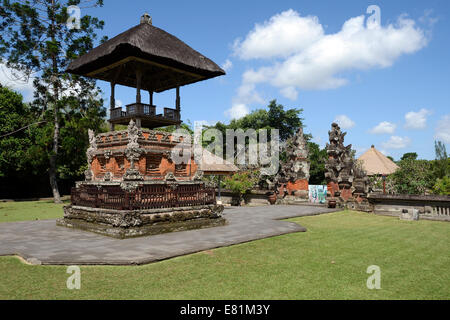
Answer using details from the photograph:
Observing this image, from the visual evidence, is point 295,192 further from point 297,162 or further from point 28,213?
point 28,213

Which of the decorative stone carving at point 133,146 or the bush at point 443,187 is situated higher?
the decorative stone carving at point 133,146

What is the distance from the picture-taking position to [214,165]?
19531mm

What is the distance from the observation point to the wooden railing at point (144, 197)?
408 inches

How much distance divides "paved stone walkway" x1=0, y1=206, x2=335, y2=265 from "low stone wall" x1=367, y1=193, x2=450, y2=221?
7401 mm

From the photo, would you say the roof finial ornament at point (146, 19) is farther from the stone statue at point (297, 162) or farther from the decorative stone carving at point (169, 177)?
the stone statue at point (297, 162)

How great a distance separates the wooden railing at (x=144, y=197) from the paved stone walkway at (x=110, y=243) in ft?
3.59

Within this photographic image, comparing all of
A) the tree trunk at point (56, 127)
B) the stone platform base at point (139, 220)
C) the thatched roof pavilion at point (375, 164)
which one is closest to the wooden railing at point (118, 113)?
the stone platform base at point (139, 220)

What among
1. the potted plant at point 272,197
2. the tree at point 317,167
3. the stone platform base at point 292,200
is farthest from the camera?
the tree at point 317,167

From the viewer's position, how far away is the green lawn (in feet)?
16.2

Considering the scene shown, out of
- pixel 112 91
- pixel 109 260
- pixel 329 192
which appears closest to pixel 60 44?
pixel 112 91

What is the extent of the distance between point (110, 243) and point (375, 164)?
32648 millimetres

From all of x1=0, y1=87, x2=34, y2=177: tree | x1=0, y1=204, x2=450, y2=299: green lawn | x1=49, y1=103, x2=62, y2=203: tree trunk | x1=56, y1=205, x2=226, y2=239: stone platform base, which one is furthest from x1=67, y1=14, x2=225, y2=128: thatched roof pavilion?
x1=0, y1=87, x2=34, y2=177: tree

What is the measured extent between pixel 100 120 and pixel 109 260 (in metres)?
23.2

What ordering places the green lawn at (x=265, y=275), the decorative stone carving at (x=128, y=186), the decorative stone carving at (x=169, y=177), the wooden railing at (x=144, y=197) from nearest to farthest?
1. the green lawn at (x=265, y=275)
2. the wooden railing at (x=144, y=197)
3. the decorative stone carving at (x=128, y=186)
4. the decorative stone carving at (x=169, y=177)
